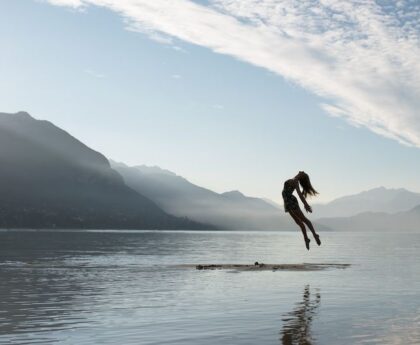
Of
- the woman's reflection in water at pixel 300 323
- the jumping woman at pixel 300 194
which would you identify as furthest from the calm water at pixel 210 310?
the jumping woman at pixel 300 194

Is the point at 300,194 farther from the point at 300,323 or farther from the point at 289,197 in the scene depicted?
Result: the point at 300,323

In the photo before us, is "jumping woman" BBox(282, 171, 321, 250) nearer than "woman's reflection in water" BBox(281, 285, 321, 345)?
No

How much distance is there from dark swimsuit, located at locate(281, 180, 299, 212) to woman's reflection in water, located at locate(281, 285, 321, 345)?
4365 millimetres

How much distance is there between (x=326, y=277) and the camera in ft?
146

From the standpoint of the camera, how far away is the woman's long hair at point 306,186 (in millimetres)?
19372

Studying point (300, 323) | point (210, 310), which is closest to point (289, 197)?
point (300, 323)

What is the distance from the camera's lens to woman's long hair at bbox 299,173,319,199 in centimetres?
1937

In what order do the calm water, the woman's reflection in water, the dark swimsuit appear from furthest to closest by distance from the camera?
the dark swimsuit < the calm water < the woman's reflection in water

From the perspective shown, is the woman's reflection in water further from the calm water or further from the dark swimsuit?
the dark swimsuit

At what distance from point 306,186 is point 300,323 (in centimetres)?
557

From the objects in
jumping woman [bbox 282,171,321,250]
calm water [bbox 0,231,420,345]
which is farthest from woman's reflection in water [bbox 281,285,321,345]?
jumping woman [bbox 282,171,321,250]

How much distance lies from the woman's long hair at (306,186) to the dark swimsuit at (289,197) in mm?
450

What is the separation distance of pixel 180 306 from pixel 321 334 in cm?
979

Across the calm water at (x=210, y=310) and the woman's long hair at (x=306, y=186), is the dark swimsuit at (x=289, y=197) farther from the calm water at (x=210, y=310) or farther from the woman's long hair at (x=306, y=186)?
the calm water at (x=210, y=310)
